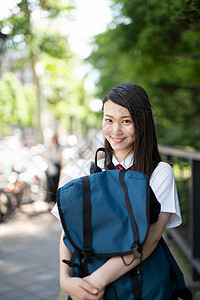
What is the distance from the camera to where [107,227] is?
1.43 meters

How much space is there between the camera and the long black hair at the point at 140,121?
1.65 m

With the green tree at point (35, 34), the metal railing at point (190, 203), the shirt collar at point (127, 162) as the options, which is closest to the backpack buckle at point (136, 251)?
the shirt collar at point (127, 162)

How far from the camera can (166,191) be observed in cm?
159

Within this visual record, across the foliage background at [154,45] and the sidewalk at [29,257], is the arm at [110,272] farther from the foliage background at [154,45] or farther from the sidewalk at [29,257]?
the sidewalk at [29,257]

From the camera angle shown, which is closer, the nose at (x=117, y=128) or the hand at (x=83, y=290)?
the hand at (x=83, y=290)

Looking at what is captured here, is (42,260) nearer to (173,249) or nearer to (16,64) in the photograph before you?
(173,249)

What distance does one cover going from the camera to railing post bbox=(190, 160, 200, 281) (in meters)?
4.03

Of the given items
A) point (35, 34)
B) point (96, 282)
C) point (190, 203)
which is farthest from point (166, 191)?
point (35, 34)

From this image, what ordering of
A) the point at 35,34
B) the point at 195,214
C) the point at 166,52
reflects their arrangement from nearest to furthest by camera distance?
the point at 166,52 < the point at 195,214 < the point at 35,34

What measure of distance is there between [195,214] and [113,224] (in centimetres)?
285

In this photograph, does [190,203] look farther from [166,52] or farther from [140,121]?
[140,121]

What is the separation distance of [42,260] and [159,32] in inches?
132

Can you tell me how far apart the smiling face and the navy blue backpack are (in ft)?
0.78

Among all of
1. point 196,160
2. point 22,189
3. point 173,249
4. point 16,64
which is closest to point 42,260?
point 173,249
